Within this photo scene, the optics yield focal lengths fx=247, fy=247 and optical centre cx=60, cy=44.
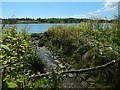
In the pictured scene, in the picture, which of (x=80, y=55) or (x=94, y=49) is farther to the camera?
(x=80, y=55)

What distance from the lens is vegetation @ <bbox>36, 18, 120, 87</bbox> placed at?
4.56 metres

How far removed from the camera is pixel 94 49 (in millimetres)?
5359

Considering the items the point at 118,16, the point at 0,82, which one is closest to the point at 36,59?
the point at 118,16

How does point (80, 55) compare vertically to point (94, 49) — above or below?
below

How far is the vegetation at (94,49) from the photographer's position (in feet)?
15.0

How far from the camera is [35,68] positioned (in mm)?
5648

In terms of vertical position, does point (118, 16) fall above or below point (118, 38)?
above

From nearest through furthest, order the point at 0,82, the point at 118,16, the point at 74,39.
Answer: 1. the point at 0,82
2. the point at 118,16
3. the point at 74,39

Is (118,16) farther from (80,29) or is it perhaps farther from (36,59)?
(36,59)

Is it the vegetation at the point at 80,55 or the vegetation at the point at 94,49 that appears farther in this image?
the vegetation at the point at 94,49

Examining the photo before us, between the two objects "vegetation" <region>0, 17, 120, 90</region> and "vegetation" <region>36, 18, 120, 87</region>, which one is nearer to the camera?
"vegetation" <region>0, 17, 120, 90</region>

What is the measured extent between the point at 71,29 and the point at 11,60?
786cm

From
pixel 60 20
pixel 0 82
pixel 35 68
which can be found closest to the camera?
pixel 0 82

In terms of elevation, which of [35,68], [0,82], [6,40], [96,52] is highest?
[6,40]
